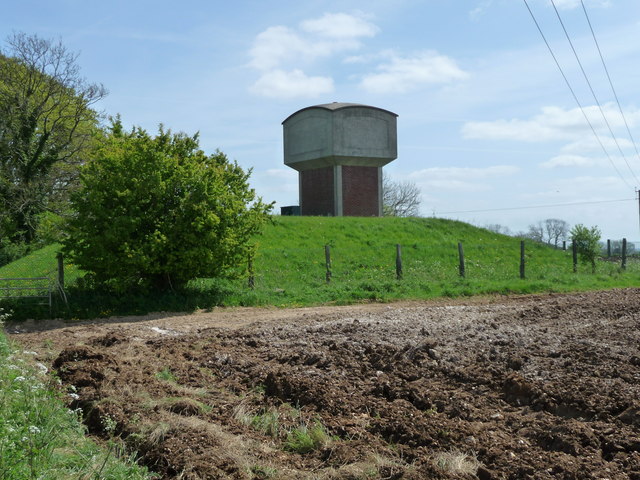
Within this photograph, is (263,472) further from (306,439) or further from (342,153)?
(342,153)

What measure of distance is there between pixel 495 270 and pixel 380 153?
16820 mm

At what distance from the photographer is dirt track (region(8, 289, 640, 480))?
4.91 metres

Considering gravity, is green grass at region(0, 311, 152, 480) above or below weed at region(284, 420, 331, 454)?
above

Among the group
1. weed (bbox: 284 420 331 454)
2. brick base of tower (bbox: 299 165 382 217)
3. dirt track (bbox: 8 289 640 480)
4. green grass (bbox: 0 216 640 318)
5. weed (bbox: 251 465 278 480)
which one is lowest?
weed (bbox: 251 465 278 480)

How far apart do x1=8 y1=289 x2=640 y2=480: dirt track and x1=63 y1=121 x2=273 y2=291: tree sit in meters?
Answer: 4.78

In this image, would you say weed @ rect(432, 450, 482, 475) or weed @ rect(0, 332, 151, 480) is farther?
weed @ rect(432, 450, 482, 475)

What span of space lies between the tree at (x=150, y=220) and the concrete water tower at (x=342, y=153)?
75.8 feet

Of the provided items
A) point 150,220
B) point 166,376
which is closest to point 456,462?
point 166,376

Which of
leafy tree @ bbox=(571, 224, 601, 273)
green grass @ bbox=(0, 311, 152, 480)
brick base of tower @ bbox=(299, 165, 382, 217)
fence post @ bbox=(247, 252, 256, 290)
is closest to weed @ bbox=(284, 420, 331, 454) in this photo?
green grass @ bbox=(0, 311, 152, 480)

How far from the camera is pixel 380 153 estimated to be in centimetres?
4041

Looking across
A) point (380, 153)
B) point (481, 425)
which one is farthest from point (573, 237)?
point (481, 425)

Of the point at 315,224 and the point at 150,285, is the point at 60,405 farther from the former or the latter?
the point at 315,224

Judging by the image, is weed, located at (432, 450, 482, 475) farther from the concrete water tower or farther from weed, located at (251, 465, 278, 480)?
the concrete water tower

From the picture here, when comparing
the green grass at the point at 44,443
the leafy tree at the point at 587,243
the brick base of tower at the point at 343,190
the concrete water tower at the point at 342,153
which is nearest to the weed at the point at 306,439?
the green grass at the point at 44,443
